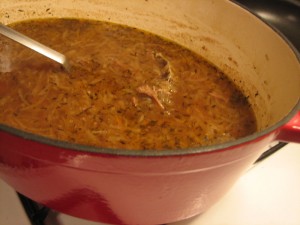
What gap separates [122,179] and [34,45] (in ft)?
2.06

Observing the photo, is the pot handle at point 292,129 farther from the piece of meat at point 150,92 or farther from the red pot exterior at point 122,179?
the piece of meat at point 150,92

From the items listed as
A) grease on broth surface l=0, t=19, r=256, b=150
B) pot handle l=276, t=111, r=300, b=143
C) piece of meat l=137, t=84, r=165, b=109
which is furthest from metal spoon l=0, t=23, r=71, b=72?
pot handle l=276, t=111, r=300, b=143

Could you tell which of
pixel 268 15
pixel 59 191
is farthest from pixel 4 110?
pixel 268 15

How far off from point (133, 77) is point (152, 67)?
10 centimetres

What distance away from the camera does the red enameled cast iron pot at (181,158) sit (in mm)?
643

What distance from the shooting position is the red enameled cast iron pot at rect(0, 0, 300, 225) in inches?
25.3

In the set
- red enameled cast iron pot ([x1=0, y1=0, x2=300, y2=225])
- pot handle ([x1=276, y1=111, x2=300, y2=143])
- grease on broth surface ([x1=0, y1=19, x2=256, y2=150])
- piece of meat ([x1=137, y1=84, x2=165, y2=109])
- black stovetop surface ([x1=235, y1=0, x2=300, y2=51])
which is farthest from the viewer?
black stovetop surface ([x1=235, y1=0, x2=300, y2=51])

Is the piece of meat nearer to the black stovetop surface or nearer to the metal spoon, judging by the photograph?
the metal spoon

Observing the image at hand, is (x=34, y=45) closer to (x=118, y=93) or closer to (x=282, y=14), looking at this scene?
(x=118, y=93)

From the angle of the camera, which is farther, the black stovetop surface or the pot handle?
the black stovetop surface

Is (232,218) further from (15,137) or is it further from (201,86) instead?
(15,137)

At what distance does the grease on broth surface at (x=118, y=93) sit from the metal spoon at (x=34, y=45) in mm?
41

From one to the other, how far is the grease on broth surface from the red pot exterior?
19 centimetres

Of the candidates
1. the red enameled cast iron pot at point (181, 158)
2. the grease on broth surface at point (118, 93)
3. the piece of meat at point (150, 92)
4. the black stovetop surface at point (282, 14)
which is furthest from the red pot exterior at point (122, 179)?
the black stovetop surface at point (282, 14)
